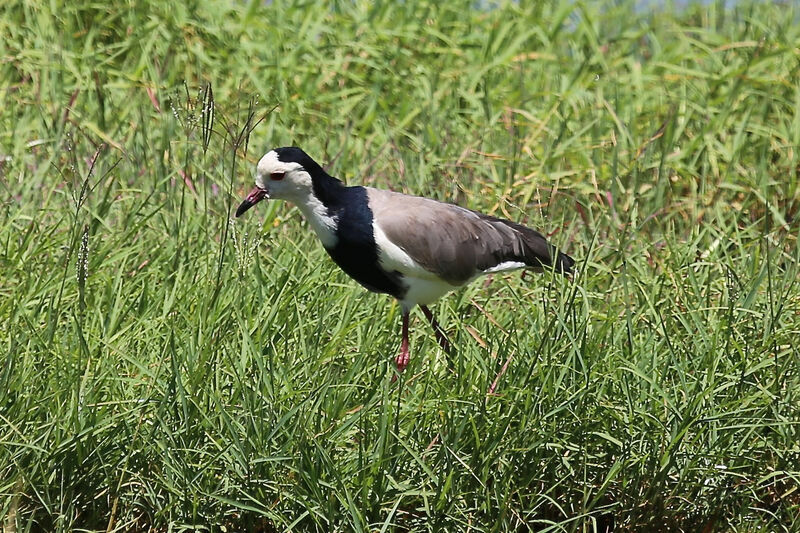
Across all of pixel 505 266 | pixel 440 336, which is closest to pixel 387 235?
pixel 440 336

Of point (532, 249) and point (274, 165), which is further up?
point (274, 165)

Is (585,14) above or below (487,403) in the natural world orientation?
above

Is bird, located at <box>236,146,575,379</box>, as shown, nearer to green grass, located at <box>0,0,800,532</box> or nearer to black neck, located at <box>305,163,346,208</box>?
black neck, located at <box>305,163,346,208</box>

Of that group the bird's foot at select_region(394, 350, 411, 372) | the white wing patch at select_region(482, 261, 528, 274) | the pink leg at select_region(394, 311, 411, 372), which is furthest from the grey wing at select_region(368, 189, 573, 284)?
the bird's foot at select_region(394, 350, 411, 372)

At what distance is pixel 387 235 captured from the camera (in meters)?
4.23

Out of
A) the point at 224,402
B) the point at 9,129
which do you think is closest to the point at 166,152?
the point at 9,129

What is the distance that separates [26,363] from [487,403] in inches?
51.9

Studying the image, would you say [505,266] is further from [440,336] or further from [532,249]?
[440,336]

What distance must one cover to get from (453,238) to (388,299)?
1.16ft

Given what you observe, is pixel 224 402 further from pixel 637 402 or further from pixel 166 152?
pixel 166 152

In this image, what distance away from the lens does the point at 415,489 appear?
3307 millimetres

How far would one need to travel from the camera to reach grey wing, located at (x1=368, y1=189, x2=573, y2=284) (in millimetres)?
4262

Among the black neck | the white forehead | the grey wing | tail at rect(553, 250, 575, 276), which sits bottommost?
tail at rect(553, 250, 575, 276)

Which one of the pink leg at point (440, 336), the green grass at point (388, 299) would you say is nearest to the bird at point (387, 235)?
the pink leg at point (440, 336)
